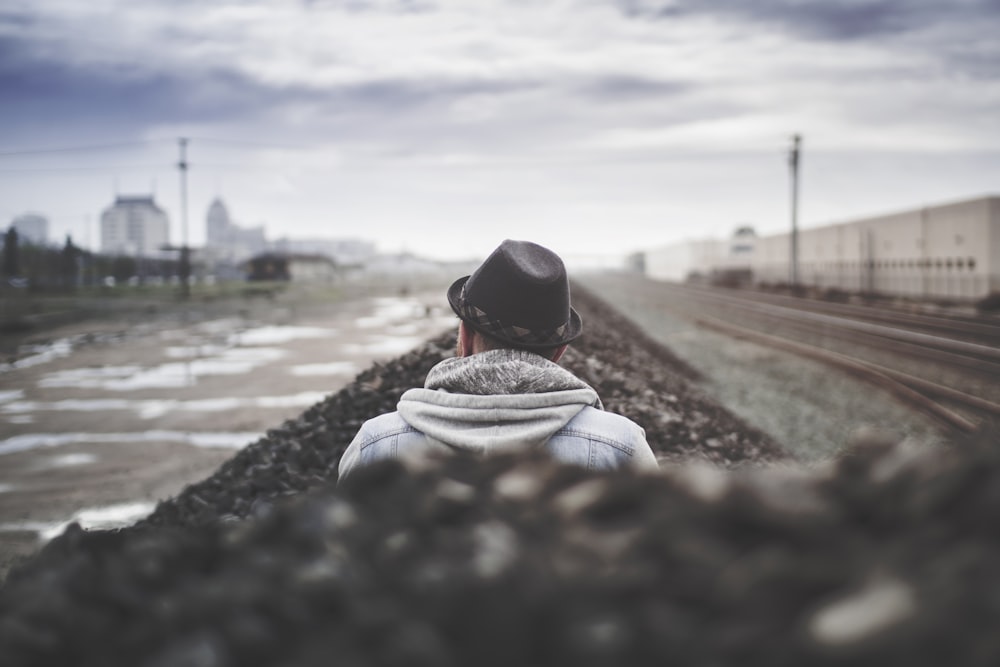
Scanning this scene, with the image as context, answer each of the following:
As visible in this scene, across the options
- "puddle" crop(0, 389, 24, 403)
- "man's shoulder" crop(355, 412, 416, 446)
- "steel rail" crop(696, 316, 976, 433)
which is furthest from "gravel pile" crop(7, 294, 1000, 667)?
"puddle" crop(0, 389, 24, 403)

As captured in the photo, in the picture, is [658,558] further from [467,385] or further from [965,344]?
[965,344]

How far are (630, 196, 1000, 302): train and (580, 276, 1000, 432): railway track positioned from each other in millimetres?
5048

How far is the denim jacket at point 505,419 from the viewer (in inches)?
87.6

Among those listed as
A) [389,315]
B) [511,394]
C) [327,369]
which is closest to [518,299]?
[511,394]

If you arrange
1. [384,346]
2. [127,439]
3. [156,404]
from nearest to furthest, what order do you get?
[127,439] → [156,404] → [384,346]

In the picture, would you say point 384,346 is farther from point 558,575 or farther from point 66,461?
point 558,575

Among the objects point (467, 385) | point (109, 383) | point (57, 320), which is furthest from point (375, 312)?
→ point (467, 385)

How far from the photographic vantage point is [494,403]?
2225 millimetres

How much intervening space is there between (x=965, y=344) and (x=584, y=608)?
727 inches

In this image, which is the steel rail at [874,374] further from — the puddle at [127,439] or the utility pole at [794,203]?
the utility pole at [794,203]

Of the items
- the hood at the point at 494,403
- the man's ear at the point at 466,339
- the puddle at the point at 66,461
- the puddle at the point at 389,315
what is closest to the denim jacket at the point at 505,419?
the hood at the point at 494,403

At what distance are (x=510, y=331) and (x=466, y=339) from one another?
0.73 feet

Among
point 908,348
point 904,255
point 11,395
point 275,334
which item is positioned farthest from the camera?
point 904,255

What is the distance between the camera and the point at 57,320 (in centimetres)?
3522
